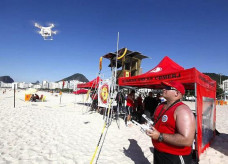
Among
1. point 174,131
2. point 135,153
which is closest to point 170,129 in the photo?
point 174,131

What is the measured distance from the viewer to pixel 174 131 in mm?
1650

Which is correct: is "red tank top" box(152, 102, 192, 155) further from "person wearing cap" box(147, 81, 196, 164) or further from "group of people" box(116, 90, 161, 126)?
"group of people" box(116, 90, 161, 126)

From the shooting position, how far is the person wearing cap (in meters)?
1.53

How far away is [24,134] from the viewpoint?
5457 mm

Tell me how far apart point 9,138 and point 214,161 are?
6.62 metres

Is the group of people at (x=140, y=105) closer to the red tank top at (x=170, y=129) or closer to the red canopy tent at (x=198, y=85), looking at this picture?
the red canopy tent at (x=198, y=85)

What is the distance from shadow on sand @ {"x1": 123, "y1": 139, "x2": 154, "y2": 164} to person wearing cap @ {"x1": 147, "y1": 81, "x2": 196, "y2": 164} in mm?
2175

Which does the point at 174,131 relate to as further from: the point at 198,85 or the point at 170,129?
the point at 198,85

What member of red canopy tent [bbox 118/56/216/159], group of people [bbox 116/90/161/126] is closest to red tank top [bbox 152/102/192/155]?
red canopy tent [bbox 118/56/216/159]

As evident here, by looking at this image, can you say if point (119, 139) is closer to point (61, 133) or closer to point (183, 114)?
point (61, 133)

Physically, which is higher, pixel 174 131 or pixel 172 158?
pixel 174 131

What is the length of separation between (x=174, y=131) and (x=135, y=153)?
3.16m

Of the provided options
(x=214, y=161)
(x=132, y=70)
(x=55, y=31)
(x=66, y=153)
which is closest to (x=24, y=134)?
(x=66, y=153)

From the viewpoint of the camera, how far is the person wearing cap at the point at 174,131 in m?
1.53
